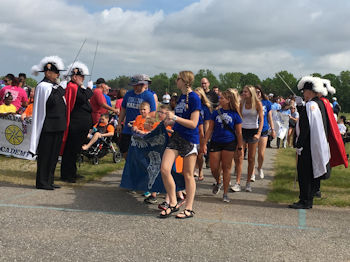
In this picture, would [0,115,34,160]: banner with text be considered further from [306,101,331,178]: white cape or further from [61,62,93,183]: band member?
[306,101,331,178]: white cape

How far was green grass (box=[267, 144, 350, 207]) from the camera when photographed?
6969mm

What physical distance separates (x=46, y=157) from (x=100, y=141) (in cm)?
305

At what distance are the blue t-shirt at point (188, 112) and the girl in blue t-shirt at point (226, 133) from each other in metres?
1.28

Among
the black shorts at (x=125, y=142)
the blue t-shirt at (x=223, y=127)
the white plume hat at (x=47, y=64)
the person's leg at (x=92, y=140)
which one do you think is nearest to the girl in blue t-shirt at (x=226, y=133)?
the blue t-shirt at (x=223, y=127)

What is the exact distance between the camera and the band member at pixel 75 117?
7527 mm

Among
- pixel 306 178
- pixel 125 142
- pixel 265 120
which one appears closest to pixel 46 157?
pixel 125 142

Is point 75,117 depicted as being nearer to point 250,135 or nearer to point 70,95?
point 70,95

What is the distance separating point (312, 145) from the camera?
21.0ft

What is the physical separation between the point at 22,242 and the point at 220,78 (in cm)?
14355

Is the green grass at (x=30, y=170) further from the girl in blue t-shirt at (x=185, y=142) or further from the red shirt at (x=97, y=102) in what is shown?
the girl in blue t-shirt at (x=185, y=142)

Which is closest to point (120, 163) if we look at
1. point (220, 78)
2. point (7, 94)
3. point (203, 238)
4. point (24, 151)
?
point (24, 151)

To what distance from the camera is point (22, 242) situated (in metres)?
4.28

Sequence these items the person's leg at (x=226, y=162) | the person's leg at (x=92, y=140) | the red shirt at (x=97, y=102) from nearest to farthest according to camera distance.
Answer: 1. the person's leg at (x=226, y=162)
2. the red shirt at (x=97, y=102)
3. the person's leg at (x=92, y=140)

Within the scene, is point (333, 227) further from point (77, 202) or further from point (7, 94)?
point (7, 94)
